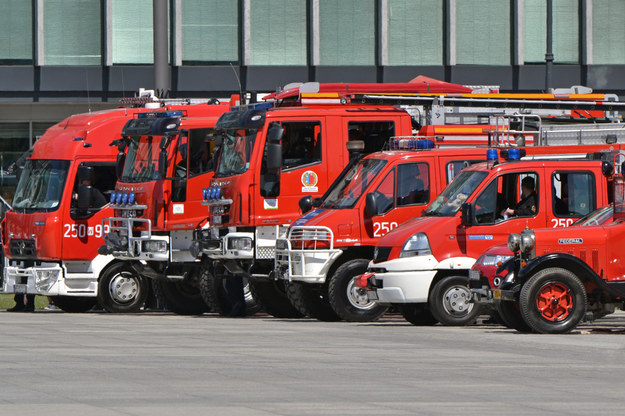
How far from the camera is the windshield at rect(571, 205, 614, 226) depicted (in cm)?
1855

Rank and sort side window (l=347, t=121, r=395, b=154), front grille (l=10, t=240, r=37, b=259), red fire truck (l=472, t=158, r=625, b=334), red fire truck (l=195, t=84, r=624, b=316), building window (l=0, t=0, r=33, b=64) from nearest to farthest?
red fire truck (l=472, t=158, r=625, b=334) → red fire truck (l=195, t=84, r=624, b=316) → side window (l=347, t=121, r=395, b=154) → front grille (l=10, t=240, r=37, b=259) → building window (l=0, t=0, r=33, b=64)

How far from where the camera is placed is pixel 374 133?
23016 mm

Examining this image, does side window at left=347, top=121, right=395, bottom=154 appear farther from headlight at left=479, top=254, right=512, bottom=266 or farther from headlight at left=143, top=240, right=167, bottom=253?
headlight at left=479, top=254, right=512, bottom=266

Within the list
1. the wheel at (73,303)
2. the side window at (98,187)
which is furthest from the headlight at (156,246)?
the wheel at (73,303)

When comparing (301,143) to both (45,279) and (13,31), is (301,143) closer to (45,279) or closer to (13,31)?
(45,279)

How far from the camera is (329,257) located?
21.1 m

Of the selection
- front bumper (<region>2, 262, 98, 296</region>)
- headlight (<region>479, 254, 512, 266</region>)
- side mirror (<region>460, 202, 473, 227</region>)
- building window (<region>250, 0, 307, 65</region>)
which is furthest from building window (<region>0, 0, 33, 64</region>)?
headlight (<region>479, 254, 512, 266</region>)

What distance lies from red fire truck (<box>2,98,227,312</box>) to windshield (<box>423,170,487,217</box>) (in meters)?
6.72

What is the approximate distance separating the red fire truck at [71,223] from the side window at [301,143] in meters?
4.10

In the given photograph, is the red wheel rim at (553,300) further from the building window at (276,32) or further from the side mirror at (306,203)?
the building window at (276,32)

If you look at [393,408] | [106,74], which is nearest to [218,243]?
[393,408]

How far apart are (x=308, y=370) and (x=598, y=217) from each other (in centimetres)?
643

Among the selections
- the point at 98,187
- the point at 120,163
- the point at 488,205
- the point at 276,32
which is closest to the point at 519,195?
the point at 488,205

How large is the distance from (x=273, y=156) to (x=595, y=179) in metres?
4.57
